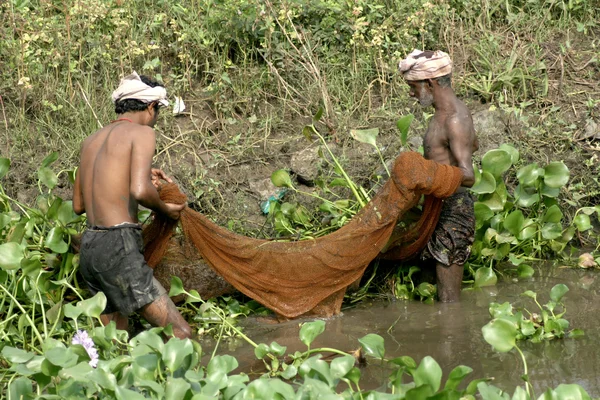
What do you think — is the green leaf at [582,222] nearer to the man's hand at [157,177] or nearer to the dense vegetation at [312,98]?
the dense vegetation at [312,98]

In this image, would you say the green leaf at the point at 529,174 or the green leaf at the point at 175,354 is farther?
Answer: the green leaf at the point at 529,174

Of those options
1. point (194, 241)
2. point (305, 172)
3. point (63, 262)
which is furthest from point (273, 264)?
point (305, 172)

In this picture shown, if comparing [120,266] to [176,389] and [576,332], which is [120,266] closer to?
[176,389]

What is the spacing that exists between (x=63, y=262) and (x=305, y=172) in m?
2.36

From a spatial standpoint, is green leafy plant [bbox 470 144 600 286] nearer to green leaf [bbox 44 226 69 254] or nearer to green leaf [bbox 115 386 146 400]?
green leaf [bbox 44 226 69 254]

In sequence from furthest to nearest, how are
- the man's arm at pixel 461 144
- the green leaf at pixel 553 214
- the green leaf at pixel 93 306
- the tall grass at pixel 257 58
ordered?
1. the tall grass at pixel 257 58
2. the green leaf at pixel 553 214
3. the man's arm at pixel 461 144
4. the green leaf at pixel 93 306

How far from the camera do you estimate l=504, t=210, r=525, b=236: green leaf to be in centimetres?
639

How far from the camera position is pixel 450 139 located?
5855mm

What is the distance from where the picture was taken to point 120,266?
5172 mm

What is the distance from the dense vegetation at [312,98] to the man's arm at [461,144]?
48 cm

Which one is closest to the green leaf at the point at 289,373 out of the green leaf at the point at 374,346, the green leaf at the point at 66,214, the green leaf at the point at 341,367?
the green leaf at the point at 374,346

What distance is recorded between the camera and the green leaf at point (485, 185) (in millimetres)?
6250

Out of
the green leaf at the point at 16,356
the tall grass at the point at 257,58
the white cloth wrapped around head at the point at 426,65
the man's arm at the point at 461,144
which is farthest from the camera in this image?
the tall grass at the point at 257,58

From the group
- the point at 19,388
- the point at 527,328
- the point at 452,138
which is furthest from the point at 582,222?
the point at 19,388
